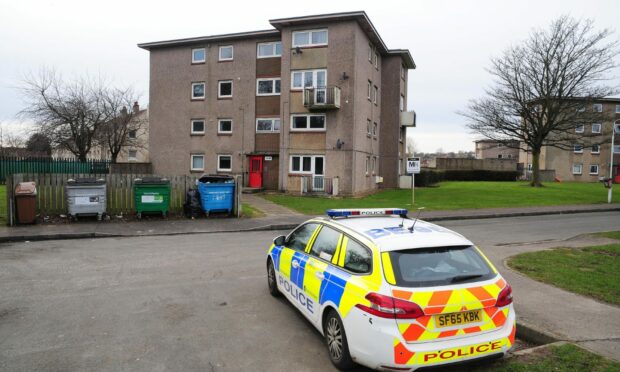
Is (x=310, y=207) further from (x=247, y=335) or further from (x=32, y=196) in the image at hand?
(x=247, y=335)

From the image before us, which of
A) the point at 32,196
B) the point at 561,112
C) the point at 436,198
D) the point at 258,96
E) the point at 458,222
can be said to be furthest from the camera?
the point at 561,112

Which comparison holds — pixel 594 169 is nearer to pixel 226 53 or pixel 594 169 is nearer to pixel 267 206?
pixel 226 53

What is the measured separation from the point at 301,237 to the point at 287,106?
2106 centimetres

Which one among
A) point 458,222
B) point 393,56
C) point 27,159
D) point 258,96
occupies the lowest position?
point 458,222

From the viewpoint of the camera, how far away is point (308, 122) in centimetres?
2592

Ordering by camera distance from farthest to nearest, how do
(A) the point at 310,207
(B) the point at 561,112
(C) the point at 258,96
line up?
(B) the point at 561,112 → (C) the point at 258,96 → (A) the point at 310,207

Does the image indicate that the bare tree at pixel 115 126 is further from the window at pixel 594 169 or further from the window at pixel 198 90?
the window at pixel 594 169

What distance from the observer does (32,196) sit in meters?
13.1

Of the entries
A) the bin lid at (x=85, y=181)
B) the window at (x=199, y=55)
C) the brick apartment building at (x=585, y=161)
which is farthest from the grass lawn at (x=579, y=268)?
the brick apartment building at (x=585, y=161)

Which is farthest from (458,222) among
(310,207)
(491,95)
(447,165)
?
(447,165)

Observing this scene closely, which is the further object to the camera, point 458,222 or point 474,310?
point 458,222

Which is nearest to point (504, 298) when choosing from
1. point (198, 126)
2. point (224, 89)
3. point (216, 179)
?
point (216, 179)

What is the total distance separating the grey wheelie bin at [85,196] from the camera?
44.9 feet

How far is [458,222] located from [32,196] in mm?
14273
